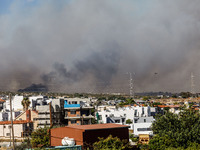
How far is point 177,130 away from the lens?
50938 mm

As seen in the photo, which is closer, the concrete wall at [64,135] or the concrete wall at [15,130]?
the concrete wall at [64,135]

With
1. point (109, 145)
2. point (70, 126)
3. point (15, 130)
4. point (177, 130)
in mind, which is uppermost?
point (70, 126)

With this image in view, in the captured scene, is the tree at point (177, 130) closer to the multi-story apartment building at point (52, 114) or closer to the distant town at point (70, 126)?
the distant town at point (70, 126)

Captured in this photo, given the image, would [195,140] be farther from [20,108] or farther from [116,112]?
[20,108]

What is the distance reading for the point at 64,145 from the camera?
3728 cm

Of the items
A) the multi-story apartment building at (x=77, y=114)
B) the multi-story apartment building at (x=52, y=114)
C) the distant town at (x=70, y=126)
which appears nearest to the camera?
the distant town at (x=70, y=126)

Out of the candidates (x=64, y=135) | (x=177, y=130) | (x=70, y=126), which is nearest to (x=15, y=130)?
(x=70, y=126)

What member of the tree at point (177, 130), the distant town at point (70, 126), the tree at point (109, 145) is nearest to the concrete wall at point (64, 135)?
the distant town at point (70, 126)

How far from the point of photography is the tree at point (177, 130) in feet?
148

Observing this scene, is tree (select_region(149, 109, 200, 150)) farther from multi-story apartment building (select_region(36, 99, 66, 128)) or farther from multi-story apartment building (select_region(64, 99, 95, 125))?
multi-story apartment building (select_region(36, 99, 66, 128))

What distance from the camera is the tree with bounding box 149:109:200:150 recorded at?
4511cm

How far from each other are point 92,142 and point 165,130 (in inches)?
702

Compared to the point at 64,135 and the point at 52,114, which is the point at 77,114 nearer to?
the point at 52,114

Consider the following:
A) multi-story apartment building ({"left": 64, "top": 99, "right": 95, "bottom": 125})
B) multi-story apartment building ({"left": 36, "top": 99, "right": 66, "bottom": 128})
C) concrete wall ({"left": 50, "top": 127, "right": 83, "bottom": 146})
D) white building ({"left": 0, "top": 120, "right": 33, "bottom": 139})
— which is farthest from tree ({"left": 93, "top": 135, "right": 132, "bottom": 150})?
white building ({"left": 0, "top": 120, "right": 33, "bottom": 139})
